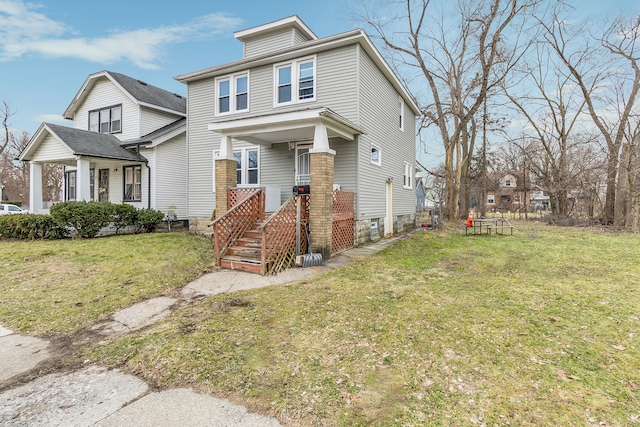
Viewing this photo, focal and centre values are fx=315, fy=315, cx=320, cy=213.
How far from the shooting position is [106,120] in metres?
16.8

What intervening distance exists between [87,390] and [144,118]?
16080mm

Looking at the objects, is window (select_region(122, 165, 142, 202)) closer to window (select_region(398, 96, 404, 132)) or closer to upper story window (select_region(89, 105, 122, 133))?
upper story window (select_region(89, 105, 122, 133))

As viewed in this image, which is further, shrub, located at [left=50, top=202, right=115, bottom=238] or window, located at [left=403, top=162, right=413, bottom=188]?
window, located at [left=403, top=162, right=413, bottom=188]

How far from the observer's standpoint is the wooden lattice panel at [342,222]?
28.8 ft

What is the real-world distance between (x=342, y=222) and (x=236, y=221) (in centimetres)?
304

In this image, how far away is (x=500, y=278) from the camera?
6.45 metres

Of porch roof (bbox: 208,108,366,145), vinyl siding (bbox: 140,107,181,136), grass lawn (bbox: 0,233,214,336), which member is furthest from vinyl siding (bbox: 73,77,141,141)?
porch roof (bbox: 208,108,366,145)

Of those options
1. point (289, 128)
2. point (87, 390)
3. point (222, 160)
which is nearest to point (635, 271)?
point (289, 128)

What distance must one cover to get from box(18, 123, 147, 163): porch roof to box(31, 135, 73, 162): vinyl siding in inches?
4.9

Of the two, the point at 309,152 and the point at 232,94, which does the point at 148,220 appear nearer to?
the point at 232,94

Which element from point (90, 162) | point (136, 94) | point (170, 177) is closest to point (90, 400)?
point (170, 177)

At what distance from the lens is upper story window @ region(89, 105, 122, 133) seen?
1650 cm

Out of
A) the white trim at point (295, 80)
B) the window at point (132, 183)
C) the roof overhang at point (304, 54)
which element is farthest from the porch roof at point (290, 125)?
the window at point (132, 183)

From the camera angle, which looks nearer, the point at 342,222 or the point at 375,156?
the point at 342,222
